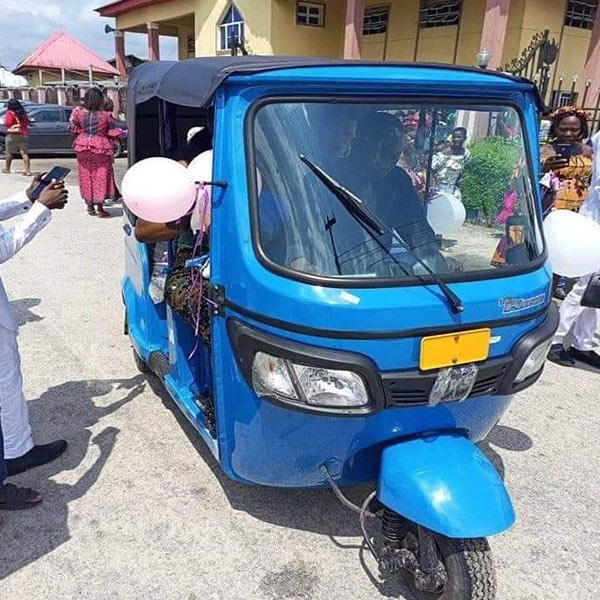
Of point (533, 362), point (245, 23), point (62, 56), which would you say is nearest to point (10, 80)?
point (62, 56)

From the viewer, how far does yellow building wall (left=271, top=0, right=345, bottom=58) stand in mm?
17375

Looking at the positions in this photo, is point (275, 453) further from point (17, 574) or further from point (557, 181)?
point (557, 181)

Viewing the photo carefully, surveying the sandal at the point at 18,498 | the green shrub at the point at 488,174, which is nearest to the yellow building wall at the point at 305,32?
the green shrub at the point at 488,174

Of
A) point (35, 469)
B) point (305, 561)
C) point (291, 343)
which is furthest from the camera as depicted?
point (35, 469)

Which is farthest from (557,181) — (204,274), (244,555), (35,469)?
(35,469)

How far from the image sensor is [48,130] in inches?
669

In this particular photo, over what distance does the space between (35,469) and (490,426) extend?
2.28 m

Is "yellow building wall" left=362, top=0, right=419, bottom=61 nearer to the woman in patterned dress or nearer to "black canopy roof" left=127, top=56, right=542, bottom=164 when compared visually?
the woman in patterned dress

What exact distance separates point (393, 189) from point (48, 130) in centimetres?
1701

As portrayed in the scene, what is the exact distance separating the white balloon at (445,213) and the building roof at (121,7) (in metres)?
22.3

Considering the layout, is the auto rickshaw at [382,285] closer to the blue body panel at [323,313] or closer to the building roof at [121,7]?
the blue body panel at [323,313]

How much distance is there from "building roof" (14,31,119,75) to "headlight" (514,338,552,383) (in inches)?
1260

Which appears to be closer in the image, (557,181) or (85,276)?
(557,181)

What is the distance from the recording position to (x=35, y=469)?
309 cm
